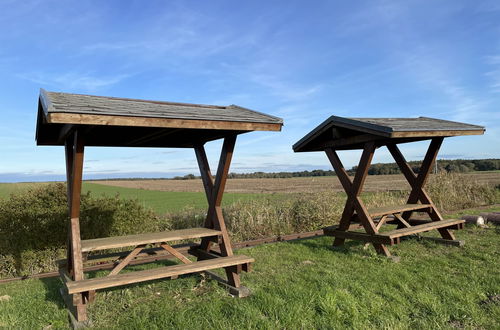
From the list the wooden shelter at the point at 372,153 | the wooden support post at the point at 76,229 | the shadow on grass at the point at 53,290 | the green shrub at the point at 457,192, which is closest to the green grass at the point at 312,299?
the shadow on grass at the point at 53,290

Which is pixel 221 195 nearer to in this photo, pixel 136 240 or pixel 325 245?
pixel 136 240

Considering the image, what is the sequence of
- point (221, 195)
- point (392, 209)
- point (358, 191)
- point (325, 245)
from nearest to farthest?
1. point (221, 195)
2. point (358, 191)
3. point (392, 209)
4. point (325, 245)

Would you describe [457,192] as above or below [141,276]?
above

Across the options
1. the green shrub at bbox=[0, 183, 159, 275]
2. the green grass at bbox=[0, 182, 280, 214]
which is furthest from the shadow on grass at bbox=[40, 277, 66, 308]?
the green grass at bbox=[0, 182, 280, 214]

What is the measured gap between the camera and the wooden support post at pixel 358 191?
6605mm

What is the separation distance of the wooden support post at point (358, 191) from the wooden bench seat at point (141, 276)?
2.99 m

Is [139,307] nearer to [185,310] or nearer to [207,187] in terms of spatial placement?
[185,310]

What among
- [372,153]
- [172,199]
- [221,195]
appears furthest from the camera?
[172,199]

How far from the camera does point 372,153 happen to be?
6594mm

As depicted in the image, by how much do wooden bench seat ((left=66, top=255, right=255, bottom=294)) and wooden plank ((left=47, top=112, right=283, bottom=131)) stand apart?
5.73 feet

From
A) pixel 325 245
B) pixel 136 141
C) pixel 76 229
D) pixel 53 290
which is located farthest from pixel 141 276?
pixel 325 245

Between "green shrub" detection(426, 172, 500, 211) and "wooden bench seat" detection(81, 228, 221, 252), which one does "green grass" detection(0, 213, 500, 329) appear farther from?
"green shrub" detection(426, 172, 500, 211)

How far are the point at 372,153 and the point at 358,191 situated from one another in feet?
2.64

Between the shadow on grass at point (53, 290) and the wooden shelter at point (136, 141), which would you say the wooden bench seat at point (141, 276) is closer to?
the wooden shelter at point (136, 141)
